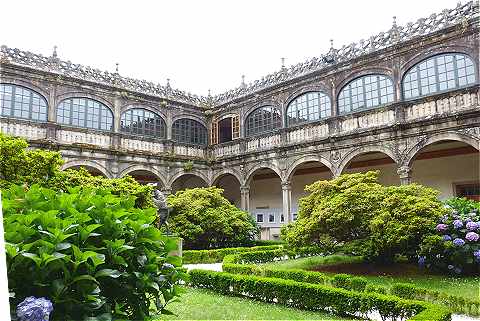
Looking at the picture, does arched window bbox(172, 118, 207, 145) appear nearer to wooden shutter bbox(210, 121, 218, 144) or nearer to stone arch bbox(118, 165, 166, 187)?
wooden shutter bbox(210, 121, 218, 144)

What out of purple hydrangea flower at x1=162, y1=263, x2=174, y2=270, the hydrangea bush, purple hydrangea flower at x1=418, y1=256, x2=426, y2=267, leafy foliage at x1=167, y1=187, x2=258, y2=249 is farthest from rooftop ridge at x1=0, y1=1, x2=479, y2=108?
purple hydrangea flower at x1=162, y1=263, x2=174, y2=270

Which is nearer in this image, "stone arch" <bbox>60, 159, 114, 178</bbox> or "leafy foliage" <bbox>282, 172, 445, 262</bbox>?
"leafy foliage" <bbox>282, 172, 445, 262</bbox>

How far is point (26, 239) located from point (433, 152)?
16.9m

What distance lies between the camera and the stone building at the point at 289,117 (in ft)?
44.9

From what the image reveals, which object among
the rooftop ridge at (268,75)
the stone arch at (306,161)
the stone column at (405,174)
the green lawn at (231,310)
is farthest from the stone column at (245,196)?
the green lawn at (231,310)

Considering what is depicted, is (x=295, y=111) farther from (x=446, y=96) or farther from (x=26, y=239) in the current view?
(x=26, y=239)

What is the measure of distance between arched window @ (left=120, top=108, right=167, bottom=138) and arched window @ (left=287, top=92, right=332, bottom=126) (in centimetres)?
651

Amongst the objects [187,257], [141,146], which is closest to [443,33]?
[187,257]

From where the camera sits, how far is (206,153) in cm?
2144

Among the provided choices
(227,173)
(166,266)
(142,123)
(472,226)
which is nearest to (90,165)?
(142,123)

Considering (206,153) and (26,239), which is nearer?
(26,239)

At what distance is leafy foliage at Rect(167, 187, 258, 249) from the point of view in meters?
15.0

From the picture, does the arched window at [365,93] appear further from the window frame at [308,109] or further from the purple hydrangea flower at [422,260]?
the purple hydrangea flower at [422,260]

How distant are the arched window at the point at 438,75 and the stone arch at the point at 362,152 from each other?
2.12 m
